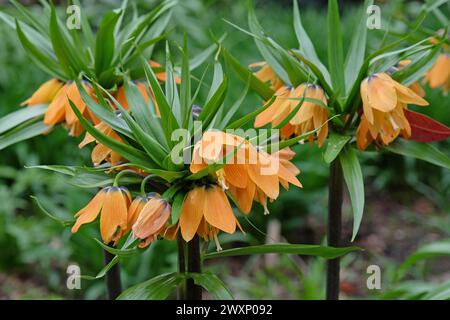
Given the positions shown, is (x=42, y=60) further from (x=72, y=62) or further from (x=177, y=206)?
(x=177, y=206)

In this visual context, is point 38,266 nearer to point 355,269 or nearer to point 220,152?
point 355,269

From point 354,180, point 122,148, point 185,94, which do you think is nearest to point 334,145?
point 354,180

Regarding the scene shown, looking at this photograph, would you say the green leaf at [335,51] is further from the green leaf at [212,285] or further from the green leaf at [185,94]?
the green leaf at [212,285]

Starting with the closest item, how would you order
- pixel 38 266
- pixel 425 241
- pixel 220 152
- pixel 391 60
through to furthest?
pixel 220 152 → pixel 391 60 → pixel 38 266 → pixel 425 241

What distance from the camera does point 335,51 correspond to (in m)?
1.46

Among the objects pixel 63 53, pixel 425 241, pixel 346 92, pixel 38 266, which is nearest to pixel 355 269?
pixel 425 241

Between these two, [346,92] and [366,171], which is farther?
[366,171]

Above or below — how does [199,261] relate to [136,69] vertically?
below

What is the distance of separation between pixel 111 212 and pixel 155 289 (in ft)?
0.61

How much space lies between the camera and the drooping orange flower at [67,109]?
58.3 inches

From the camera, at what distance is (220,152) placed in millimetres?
1141

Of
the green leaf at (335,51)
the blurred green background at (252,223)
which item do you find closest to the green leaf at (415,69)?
the green leaf at (335,51)
